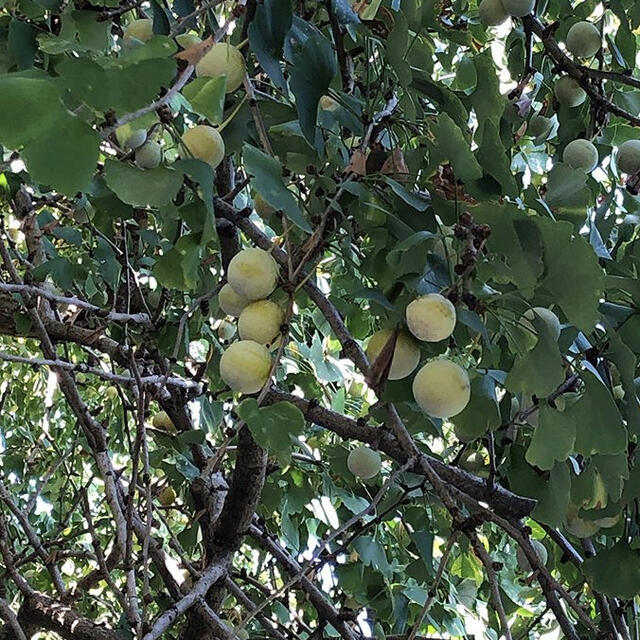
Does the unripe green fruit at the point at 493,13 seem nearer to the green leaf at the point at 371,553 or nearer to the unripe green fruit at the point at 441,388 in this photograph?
the unripe green fruit at the point at 441,388

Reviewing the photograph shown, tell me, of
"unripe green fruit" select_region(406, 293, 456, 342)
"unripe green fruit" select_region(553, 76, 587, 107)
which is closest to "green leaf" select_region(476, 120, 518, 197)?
"unripe green fruit" select_region(406, 293, 456, 342)

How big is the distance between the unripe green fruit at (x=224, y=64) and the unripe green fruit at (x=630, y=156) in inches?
44.2

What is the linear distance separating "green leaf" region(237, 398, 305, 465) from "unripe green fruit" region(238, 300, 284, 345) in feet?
→ 0.38

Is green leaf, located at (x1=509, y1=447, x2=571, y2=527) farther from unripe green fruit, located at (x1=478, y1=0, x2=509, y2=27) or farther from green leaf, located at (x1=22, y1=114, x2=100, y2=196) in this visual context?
unripe green fruit, located at (x1=478, y1=0, x2=509, y2=27)

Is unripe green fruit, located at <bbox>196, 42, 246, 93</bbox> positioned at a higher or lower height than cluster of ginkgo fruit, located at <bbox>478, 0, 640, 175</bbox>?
higher

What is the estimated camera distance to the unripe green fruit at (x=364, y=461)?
6.13 ft

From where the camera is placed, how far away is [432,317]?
3.55 feet

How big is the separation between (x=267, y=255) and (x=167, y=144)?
1.52 metres

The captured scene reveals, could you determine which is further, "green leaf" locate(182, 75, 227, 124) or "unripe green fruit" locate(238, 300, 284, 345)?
"unripe green fruit" locate(238, 300, 284, 345)

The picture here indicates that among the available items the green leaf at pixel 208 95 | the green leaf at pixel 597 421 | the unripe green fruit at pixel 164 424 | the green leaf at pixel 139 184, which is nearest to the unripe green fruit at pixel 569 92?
the green leaf at pixel 597 421

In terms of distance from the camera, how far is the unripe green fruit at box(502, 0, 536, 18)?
5.93 ft

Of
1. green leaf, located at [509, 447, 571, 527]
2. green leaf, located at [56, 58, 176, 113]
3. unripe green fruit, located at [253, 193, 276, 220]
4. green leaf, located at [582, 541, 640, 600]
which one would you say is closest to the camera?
green leaf, located at [56, 58, 176, 113]

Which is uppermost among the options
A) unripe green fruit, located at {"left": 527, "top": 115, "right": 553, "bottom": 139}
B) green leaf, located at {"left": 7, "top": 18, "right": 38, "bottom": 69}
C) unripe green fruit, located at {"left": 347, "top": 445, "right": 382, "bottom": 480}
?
green leaf, located at {"left": 7, "top": 18, "right": 38, "bottom": 69}

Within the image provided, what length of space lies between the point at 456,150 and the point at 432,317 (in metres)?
0.21
